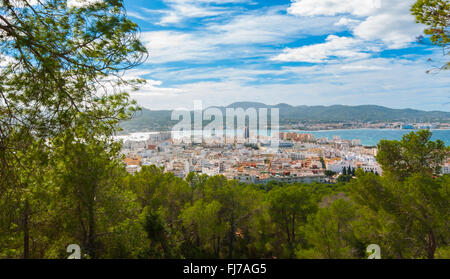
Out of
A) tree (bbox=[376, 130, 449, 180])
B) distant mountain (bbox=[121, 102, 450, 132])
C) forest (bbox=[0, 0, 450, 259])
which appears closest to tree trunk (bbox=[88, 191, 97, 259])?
forest (bbox=[0, 0, 450, 259])

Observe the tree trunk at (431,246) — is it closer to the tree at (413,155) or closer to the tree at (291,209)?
the tree at (413,155)

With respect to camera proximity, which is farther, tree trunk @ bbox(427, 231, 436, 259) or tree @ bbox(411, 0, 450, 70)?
tree trunk @ bbox(427, 231, 436, 259)

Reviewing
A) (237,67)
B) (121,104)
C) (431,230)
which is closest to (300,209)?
(431,230)

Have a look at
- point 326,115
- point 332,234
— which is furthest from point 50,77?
point 326,115

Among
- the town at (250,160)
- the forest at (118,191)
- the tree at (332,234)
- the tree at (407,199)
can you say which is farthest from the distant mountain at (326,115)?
the tree at (407,199)

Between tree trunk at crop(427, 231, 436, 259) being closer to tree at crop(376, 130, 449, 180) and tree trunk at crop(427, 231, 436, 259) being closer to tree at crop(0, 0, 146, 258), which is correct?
tree at crop(376, 130, 449, 180)

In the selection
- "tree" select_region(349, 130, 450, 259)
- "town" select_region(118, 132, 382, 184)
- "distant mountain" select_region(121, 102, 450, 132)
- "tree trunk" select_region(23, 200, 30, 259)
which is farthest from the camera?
"distant mountain" select_region(121, 102, 450, 132)
